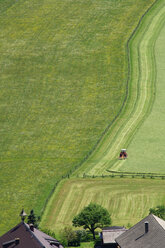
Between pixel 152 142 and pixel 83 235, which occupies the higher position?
pixel 83 235

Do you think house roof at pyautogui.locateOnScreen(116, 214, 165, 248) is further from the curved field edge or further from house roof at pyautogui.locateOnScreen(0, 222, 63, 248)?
the curved field edge

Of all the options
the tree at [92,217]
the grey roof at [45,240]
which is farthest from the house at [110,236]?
the grey roof at [45,240]

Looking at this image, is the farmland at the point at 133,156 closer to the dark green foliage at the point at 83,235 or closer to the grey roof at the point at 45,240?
the dark green foliage at the point at 83,235

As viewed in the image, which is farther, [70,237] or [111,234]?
[70,237]

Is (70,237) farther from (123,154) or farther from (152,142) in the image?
(152,142)

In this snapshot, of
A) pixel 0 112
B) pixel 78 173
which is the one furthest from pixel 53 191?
pixel 0 112

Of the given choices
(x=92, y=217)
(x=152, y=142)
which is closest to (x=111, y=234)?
(x=92, y=217)

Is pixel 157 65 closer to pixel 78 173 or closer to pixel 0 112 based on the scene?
pixel 0 112
